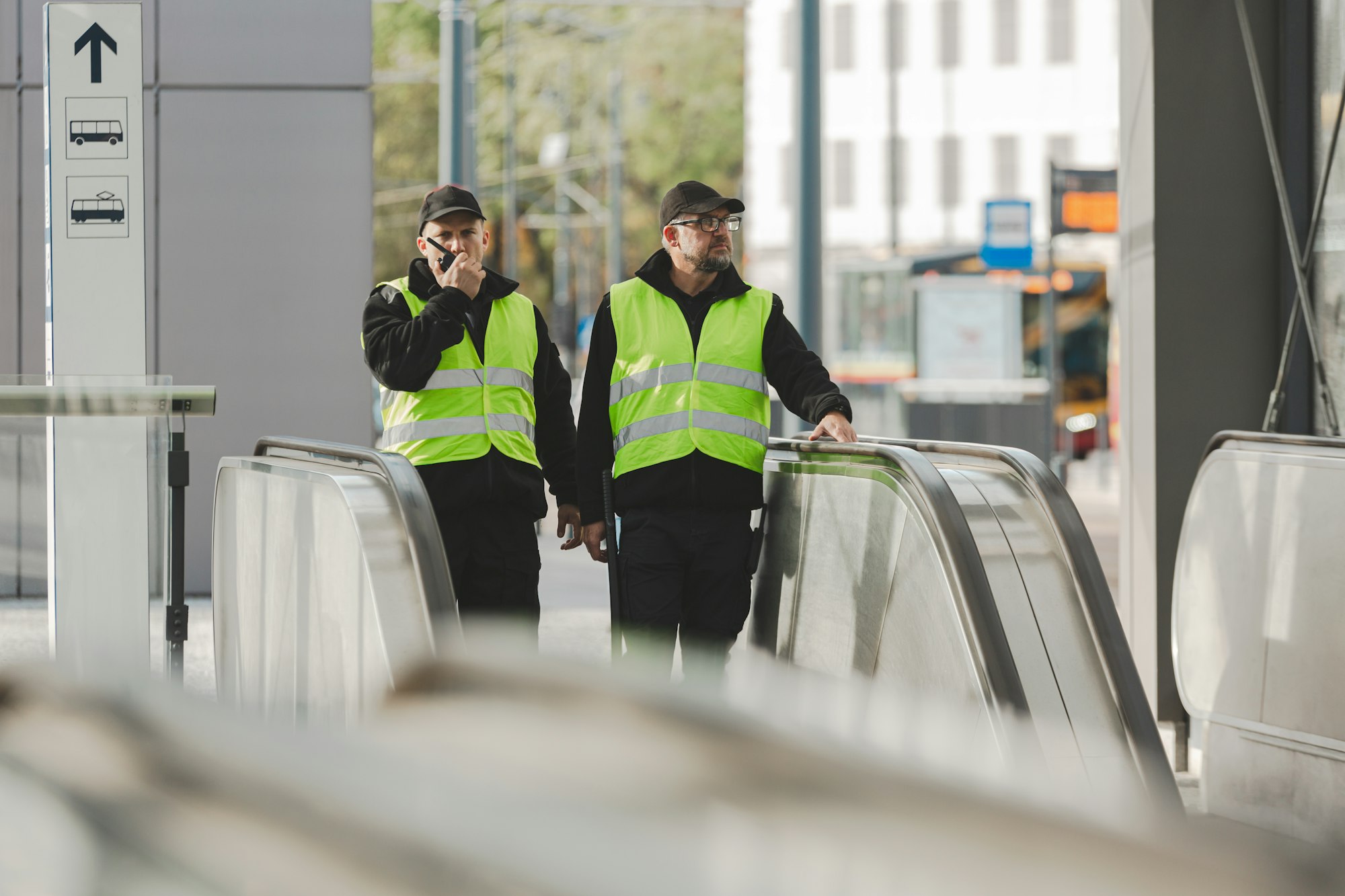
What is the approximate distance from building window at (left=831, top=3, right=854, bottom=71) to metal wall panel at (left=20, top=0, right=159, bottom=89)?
39371mm

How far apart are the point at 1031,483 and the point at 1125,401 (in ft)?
10.7

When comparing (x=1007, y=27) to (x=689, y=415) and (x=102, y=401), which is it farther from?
(x=689, y=415)

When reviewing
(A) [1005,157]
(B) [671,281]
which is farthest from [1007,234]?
(A) [1005,157]

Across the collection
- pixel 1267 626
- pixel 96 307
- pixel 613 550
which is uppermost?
pixel 96 307

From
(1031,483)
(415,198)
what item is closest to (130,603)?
(1031,483)

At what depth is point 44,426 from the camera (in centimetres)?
569

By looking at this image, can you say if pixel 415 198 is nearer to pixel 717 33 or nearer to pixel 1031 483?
pixel 717 33

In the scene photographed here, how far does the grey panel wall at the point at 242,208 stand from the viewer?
33.9 feet

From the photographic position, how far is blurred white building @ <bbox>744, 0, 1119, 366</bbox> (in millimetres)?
47750

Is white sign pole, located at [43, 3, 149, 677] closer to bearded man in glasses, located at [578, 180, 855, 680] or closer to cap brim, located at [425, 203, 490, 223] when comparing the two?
cap brim, located at [425, 203, 490, 223]

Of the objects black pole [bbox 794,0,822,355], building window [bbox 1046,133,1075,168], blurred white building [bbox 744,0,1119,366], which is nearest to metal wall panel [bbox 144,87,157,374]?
black pole [bbox 794,0,822,355]

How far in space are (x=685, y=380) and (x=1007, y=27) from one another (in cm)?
4596

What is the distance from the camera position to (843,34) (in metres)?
47.9

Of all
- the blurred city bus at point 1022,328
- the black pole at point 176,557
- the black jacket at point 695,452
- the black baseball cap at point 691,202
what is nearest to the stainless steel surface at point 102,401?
the black pole at point 176,557
